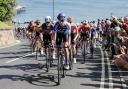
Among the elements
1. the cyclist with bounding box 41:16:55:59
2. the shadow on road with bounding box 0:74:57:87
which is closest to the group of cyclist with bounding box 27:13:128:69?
the cyclist with bounding box 41:16:55:59

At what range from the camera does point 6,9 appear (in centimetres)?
5381

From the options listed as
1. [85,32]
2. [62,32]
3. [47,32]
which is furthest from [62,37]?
[85,32]

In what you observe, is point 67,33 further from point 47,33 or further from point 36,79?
point 36,79

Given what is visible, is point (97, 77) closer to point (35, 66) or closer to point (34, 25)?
point (35, 66)

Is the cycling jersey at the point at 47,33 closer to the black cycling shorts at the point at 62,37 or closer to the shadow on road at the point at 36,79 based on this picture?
the black cycling shorts at the point at 62,37

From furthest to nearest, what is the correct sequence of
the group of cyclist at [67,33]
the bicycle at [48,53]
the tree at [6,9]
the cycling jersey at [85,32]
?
the tree at [6,9], the cycling jersey at [85,32], the bicycle at [48,53], the group of cyclist at [67,33]

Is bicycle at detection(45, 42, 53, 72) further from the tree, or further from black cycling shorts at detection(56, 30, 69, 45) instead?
the tree

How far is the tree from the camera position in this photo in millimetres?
52972

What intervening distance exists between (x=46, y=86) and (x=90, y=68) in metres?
5.81

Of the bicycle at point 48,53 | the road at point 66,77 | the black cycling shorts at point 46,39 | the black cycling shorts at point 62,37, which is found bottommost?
the road at point 66,77

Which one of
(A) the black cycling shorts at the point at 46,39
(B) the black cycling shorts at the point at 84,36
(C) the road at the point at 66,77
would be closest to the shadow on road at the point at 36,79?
(C) the road at the point at 66,77

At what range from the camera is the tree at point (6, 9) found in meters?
53.0

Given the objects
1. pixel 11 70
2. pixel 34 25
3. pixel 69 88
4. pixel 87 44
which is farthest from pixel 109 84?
pixel 34 25

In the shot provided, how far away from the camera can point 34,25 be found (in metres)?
27.0
